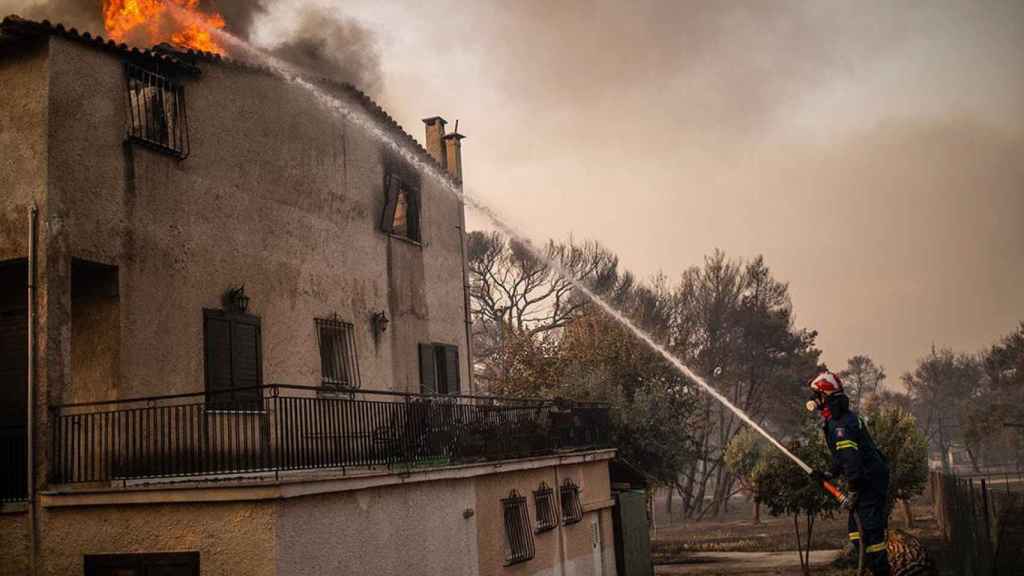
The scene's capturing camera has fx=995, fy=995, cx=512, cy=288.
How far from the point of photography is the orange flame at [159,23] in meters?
17.7

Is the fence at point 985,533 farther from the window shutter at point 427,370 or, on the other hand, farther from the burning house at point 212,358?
the window shutter at point 427,370

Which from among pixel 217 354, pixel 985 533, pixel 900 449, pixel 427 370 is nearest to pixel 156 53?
pixel 217 354

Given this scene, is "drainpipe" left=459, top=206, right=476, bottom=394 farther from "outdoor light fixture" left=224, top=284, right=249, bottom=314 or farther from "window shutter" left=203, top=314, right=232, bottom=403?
"window shutter" left=203, top=314, right=232, bottom=403

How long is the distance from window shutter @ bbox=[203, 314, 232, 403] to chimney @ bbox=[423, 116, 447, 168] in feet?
35.3

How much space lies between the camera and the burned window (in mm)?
15289

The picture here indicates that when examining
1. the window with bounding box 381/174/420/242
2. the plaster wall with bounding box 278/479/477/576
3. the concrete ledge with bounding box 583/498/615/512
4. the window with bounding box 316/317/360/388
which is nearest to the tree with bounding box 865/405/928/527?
the concrete ledge with bounding box 583/498/615/512

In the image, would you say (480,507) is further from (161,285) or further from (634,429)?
(634,429)

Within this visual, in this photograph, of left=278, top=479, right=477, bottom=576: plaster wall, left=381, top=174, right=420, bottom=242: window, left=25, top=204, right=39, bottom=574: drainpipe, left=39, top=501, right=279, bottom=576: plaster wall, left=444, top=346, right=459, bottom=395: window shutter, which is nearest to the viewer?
left=39, top=501, right=279, bottom=576: plaster wall

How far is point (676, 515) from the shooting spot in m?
68.6

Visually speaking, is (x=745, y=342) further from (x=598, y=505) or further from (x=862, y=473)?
(x=862, y=473)

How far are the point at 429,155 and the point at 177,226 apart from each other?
9.75 m

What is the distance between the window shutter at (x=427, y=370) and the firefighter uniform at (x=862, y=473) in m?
12.4

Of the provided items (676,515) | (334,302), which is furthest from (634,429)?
(676,515)

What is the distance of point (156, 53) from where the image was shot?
1585cm
